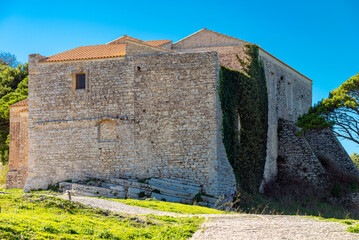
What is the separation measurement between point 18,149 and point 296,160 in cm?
1635

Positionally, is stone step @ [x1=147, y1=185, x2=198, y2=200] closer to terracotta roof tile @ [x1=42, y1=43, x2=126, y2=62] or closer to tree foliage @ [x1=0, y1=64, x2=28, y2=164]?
terracotta roof tile @ [x1=42, y1=43, x2=126, y2=62]

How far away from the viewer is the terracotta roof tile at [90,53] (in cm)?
2205

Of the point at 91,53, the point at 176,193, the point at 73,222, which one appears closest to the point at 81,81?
the point at 91,53

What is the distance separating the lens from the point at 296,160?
2803 cm

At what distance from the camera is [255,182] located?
23359 millimetres

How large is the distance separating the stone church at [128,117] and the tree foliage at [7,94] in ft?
36.5

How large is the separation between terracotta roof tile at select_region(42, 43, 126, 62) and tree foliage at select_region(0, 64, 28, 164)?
10062 millimetres

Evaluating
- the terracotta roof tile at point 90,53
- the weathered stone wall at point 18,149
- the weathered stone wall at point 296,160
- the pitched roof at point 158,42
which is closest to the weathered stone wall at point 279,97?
the weathered stone wall at point 296,160

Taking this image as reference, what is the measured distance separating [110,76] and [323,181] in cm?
1404

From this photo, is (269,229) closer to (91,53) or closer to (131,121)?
(131,121)

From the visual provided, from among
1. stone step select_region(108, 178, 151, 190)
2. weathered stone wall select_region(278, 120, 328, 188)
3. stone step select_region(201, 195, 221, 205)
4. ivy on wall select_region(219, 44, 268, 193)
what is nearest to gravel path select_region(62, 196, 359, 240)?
stone step select_region(201, 195, 221, 205)

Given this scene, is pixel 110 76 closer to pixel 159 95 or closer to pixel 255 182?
pixel 159 95

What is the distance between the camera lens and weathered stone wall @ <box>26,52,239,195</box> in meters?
20.1

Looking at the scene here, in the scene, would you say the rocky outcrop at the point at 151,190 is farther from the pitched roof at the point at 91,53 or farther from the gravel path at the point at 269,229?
the pitched roof at the point at 91,53
